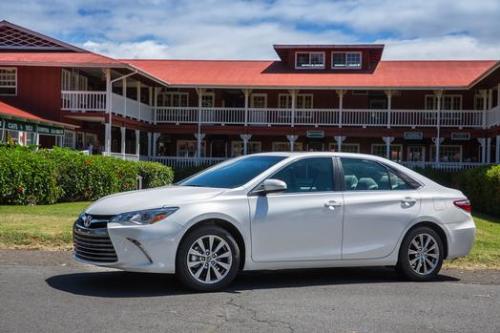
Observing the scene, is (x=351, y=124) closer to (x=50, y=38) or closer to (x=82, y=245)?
(x=50, y=38)

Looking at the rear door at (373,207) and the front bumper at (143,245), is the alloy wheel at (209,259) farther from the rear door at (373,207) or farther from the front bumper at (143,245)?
the rear door at (373,207)

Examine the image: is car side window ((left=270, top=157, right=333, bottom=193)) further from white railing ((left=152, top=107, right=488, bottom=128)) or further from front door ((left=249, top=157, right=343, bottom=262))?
white railing ((left=152, top=107, right=488, bottom=128))

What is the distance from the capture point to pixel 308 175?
26.4 ft

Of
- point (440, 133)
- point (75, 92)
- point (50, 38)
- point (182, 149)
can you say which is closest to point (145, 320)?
point (75, 92)

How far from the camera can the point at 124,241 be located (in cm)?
694

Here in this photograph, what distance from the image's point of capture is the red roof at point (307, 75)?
118ft

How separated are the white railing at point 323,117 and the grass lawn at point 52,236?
2235 cm

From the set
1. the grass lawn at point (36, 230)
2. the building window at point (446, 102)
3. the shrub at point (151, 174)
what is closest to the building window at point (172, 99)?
the shrub at point (151, 174)

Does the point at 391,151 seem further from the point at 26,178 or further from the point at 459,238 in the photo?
the point at 459,238

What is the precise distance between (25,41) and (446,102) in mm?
23203

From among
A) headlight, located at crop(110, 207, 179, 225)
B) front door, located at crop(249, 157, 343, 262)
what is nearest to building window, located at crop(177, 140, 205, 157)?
front door, located at crop(249, 157, 343, 262)

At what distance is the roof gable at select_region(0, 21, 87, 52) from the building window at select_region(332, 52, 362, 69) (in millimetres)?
15830

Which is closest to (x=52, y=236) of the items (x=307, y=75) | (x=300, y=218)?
(x=300, y=218)

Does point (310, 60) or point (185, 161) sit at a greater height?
point (310, 60)
